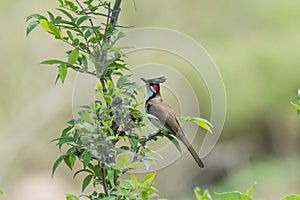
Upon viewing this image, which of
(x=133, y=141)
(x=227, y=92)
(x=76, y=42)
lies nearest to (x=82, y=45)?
(x=76, y=42)

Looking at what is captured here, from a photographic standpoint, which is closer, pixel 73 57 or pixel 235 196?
pixel 235 196

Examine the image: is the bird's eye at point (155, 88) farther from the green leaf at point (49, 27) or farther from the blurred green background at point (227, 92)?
the blurred green background at point (227, 92)

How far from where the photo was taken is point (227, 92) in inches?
147

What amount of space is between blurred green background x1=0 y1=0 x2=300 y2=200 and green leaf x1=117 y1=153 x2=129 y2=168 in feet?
7.92

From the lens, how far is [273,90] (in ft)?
12.6

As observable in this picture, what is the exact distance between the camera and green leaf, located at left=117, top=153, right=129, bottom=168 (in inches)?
26.4

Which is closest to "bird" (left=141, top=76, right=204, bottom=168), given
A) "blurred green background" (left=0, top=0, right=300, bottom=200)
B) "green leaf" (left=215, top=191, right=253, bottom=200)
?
"green leaf" (left=215, top=191, right=253, bottom=200)

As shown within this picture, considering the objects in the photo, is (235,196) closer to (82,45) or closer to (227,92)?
(82,45)

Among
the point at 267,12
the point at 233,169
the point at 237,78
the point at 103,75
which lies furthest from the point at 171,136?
the point at 267,12

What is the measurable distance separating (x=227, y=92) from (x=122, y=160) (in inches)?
122

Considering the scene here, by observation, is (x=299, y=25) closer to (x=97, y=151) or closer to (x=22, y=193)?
(x=22, y=193)

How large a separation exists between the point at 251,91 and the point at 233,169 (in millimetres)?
545

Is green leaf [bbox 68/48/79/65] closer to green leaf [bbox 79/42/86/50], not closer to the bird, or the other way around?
green leaf [bbox 79/42/86/50]

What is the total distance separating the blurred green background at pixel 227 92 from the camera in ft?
10.4
